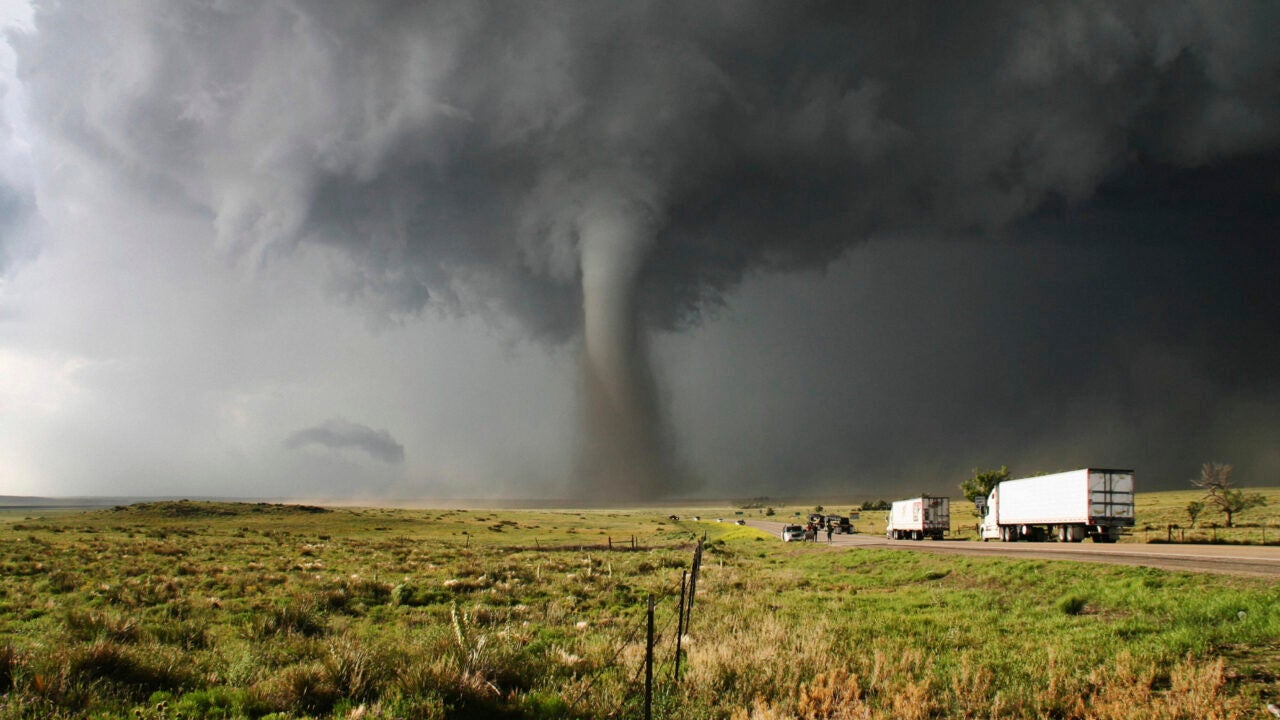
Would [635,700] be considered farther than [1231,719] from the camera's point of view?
Yes

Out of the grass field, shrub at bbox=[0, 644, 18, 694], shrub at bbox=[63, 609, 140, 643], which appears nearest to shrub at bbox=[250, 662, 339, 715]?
the grass field

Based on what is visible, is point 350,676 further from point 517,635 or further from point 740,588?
point 740,588

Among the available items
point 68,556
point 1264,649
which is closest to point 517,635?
point 1264,649

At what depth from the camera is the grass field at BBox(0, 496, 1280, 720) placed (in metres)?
9.39

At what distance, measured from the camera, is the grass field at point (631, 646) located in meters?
9.39

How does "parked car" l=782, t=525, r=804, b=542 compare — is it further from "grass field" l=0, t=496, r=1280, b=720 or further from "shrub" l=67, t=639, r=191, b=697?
"shrub" l=67, t=639, r=191, b=697

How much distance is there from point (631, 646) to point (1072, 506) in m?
38.5

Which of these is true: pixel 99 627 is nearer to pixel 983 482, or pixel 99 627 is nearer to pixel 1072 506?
pixel 1072 506

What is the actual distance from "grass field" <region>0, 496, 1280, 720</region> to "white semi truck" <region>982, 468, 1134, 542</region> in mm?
16664

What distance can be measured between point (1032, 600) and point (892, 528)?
51.2 metres

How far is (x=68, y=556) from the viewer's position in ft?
123

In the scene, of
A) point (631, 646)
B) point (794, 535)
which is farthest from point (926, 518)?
point (631, 646)

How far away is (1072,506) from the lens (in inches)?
1631

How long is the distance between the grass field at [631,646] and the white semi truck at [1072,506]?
1666 cm
